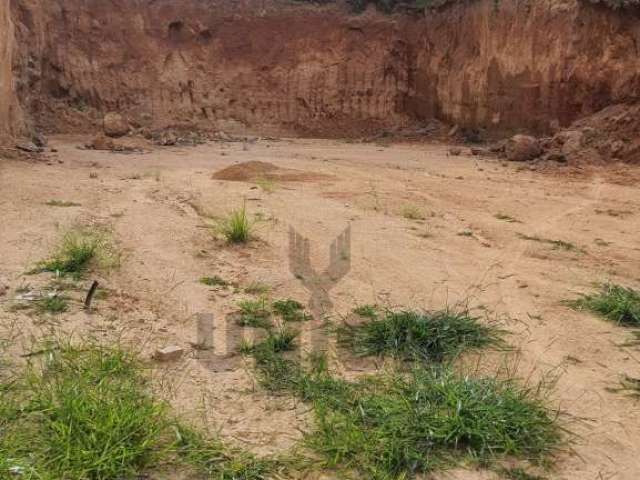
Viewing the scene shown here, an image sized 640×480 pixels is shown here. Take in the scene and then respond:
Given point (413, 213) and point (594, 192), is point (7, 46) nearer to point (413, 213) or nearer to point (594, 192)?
point (413, 213)

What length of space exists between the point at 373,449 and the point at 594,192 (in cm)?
607

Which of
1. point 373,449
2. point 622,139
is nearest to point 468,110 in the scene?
point 622,139

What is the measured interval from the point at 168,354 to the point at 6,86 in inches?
291

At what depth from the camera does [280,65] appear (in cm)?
1638

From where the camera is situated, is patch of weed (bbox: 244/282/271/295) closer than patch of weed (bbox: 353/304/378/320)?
No

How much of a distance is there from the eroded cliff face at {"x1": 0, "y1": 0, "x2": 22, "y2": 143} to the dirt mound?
3198 mm

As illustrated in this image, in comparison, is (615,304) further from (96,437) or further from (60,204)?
(60,204)

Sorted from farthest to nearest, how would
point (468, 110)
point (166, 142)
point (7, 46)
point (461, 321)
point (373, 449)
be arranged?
point (468, 110) → point (166, 142) → point (7, 46) → point (461, 321) → point (373, 449)

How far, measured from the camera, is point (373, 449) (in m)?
2.02

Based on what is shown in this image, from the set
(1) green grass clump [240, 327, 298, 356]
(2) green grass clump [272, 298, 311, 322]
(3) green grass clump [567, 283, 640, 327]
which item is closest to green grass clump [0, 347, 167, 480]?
(1) green grass clump [240, 327, 298, 356]

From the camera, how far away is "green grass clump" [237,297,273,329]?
3.11 metres

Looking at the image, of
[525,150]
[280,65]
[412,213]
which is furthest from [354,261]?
[280,65]

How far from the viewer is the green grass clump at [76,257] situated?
356cm

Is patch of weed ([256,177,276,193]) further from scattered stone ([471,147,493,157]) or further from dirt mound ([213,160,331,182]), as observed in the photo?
scattered stone ([471,147,493,157])
